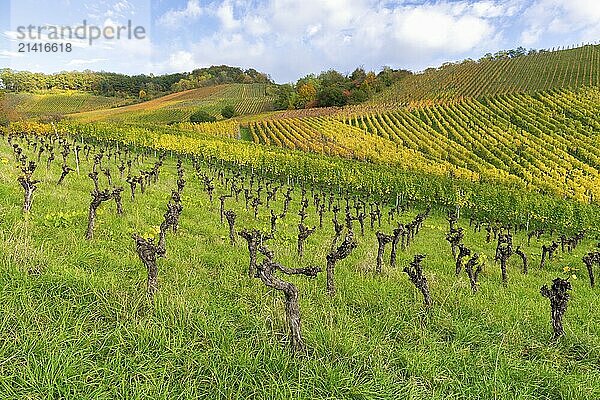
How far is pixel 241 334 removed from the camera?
4738 millimetres

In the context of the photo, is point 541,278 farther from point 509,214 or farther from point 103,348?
point 509,214

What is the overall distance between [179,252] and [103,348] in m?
3.50

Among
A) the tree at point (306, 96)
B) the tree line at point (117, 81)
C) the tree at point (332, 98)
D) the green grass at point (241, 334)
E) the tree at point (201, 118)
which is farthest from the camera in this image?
the tree line at point (117, 81)

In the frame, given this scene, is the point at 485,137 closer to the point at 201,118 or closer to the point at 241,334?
the point at 241,334

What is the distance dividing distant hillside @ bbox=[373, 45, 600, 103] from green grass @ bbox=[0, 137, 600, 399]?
6801 cm

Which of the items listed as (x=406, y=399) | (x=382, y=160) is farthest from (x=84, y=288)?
(x=382, y=160)

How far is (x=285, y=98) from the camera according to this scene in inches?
3617

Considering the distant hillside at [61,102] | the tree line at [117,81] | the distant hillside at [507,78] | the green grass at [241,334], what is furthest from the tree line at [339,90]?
the green grass at [241,334]

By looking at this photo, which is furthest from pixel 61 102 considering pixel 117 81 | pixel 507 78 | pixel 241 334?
pixel 241 334

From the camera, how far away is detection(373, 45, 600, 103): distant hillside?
6562cm

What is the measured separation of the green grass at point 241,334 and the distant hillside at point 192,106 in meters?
76.2

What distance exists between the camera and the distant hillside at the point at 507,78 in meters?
65.6

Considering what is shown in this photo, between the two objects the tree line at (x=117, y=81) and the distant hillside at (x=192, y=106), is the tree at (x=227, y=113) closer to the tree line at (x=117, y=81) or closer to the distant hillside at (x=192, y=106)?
the distant hillside at (x=192, y=106)

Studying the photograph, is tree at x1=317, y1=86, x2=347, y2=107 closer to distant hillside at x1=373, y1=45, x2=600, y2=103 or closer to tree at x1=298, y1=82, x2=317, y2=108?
tree at x1=298, y1=82, x2=317, y2=108
